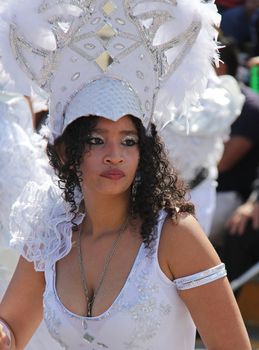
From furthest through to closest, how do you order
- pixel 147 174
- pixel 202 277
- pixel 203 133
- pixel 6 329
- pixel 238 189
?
1. pixel 238 189
2. pixel 203 133
3. pixel 6 329
4. pixel 147 174
5. pixel 202 277

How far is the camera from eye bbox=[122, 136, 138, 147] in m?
2.76

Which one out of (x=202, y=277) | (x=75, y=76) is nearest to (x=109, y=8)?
(x=75, y=76)

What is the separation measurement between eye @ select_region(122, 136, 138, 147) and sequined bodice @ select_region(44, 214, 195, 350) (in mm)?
218

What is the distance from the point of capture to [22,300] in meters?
2.98

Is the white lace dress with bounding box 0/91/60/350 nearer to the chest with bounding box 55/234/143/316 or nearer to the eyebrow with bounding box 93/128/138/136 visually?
the chest with bounding box 55/234/143/316

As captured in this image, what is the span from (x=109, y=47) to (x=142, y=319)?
2.50 ft

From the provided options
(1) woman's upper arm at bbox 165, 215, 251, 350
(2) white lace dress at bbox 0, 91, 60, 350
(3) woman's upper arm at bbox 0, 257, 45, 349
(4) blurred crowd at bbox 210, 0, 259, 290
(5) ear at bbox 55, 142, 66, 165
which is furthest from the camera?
(4) blurred crowd at bbox 210, 0, 259, 290

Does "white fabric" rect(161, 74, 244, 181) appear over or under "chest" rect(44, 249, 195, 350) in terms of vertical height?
under

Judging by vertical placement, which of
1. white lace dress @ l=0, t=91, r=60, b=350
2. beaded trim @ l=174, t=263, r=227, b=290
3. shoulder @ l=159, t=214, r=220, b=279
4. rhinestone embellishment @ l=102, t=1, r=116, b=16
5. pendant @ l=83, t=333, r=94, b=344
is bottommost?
white lace dress @ l=0, t=91, r=60, b=350

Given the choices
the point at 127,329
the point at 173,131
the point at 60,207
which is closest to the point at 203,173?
the point at 173,131

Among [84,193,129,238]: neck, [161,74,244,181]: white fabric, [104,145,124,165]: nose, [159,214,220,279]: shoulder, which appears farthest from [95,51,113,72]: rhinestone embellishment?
[161,74,244,181]: white fabric

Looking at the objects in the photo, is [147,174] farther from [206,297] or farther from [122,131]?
[206,297]

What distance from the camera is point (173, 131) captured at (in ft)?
16.1

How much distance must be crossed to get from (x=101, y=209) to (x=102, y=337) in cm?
37
